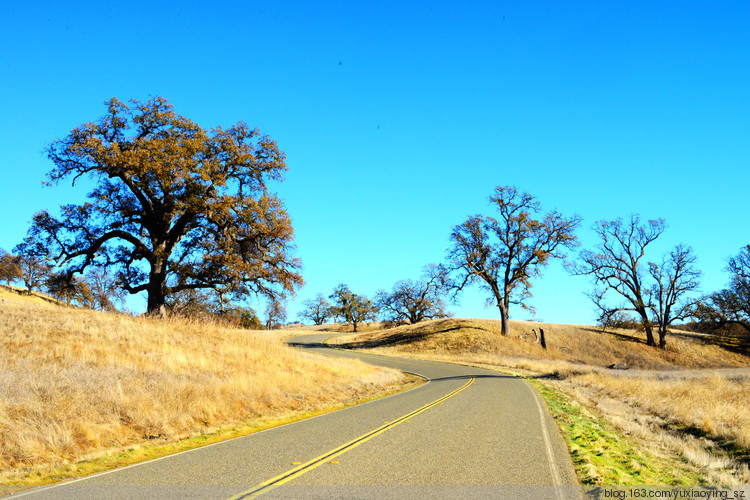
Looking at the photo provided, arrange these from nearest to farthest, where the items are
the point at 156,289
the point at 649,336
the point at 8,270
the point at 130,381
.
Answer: the point at 130,381
the point at 156,289
the point at 649,336
the point at 8,270

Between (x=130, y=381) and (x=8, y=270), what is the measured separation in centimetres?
6746

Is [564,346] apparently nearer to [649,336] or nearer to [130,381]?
[649,336]

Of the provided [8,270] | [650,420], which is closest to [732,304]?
[650,420]

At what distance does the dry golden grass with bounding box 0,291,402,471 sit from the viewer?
8.93 m

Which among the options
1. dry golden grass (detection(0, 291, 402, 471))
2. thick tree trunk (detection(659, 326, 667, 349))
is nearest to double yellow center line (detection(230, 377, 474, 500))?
dry golden grass (detection(0, 291, 402, 471))

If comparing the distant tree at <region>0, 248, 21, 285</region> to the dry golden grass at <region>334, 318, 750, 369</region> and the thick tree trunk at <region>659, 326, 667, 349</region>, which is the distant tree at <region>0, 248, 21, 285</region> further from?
the thick tree trunk at <region>659, 326, 667, 349</region>

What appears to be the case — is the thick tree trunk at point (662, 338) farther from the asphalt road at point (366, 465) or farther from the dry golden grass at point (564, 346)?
the asphalt road at point (366, 465)

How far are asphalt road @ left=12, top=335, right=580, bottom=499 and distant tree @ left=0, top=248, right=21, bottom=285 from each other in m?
66.1

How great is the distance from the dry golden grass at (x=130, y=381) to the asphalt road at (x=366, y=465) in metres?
1.95

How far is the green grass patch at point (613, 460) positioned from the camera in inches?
300

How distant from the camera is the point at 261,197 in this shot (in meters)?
27.4

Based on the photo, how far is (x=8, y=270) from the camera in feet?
208

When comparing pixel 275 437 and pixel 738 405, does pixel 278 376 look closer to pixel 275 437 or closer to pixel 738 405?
pixel 275 437

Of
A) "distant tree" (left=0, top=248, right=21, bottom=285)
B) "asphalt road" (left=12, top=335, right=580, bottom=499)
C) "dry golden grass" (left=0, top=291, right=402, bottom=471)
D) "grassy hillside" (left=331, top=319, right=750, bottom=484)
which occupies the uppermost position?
"distant tree" (left=0, top=248, right=21, bottom=285)
